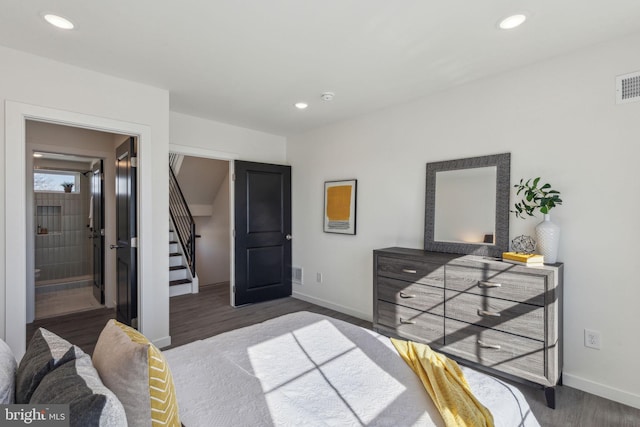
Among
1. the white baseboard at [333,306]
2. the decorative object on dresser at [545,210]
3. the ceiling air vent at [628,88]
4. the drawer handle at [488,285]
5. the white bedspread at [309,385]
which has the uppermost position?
the ceiling air vent at [628,88]

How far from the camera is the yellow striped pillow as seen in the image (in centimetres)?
95

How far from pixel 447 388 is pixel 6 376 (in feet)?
5.12

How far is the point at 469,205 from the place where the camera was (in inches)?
116

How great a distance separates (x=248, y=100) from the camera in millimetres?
3443

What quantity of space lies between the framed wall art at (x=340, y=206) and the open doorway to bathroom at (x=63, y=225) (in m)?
4.25

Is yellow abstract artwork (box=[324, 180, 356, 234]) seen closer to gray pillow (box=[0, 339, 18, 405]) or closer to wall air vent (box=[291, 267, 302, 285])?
wall air vent (box=[291, 267, 302, 285])

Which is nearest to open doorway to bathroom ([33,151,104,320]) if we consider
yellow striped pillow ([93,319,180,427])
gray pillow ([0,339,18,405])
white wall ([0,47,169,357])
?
white wall ([0,47,169,357])

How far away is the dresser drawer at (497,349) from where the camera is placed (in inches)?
87.3

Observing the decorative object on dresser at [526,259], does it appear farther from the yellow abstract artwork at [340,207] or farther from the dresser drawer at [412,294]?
the yellow abstract artwork at [340,207]

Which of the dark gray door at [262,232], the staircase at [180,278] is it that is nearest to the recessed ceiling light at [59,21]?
the dark gray door at [262,232]

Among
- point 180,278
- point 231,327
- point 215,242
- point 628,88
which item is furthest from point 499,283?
point 215,242

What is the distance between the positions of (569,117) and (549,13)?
867 mm

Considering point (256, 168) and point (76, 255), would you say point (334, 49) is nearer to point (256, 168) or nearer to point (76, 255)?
point (256, 168)

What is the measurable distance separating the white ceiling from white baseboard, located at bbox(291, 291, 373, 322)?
261cm
